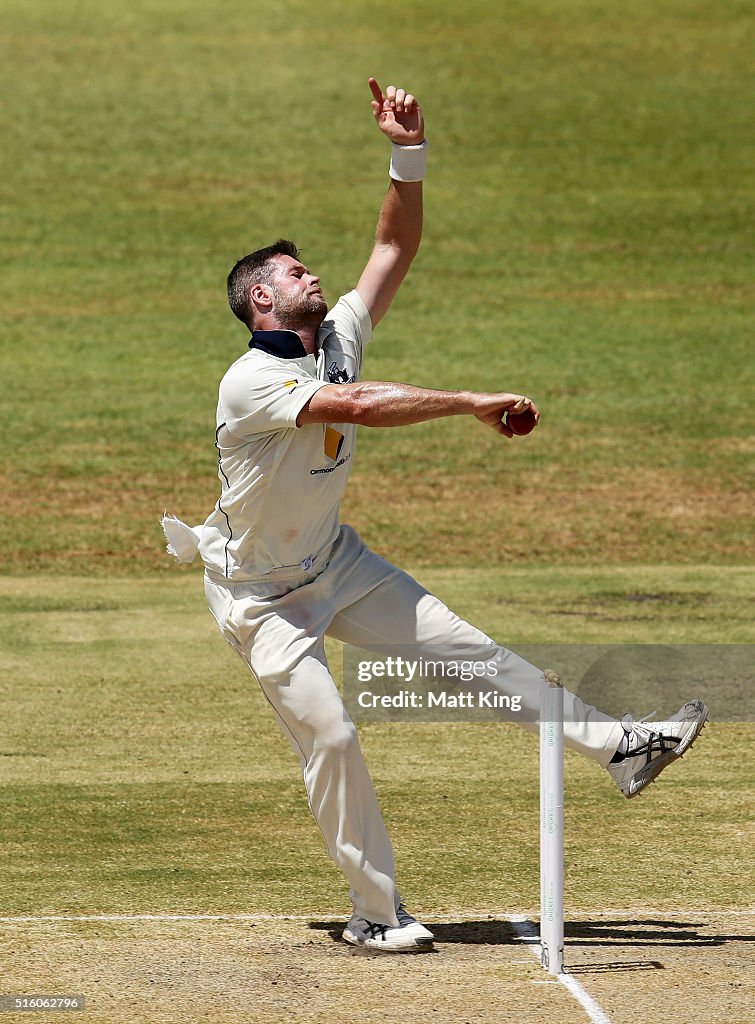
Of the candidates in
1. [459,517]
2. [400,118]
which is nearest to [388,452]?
[459,517]

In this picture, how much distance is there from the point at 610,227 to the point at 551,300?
10.3 feet

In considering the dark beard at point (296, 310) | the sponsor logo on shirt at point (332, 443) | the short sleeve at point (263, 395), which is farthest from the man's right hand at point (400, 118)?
the sponsor logo on shirt at point (332, 443)

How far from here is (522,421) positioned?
5.85 metres

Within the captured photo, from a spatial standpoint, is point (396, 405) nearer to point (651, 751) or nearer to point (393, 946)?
point (651, 751)

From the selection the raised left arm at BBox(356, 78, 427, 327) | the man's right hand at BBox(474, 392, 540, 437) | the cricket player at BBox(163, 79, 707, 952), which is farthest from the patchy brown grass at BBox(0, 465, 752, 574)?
the man's right hand at BBox(474, 392, 540, 437)

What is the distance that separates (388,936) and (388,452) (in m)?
12.7

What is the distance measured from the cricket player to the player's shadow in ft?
0.67

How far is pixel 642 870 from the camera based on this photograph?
721 centimetres

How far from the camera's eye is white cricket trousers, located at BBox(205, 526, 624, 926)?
20.1ft

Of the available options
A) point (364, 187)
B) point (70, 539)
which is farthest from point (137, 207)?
point (70, 539)

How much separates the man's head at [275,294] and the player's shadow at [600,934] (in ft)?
7.34

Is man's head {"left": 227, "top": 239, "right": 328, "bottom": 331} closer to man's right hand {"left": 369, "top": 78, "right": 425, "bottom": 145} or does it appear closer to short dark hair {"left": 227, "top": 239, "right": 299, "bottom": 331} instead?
short dark hair {"left": 227, "top": 239, "right": 299, "bottom": 331}

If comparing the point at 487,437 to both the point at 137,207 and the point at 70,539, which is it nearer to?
the point at 70,539

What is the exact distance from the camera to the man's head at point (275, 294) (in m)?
6.38
